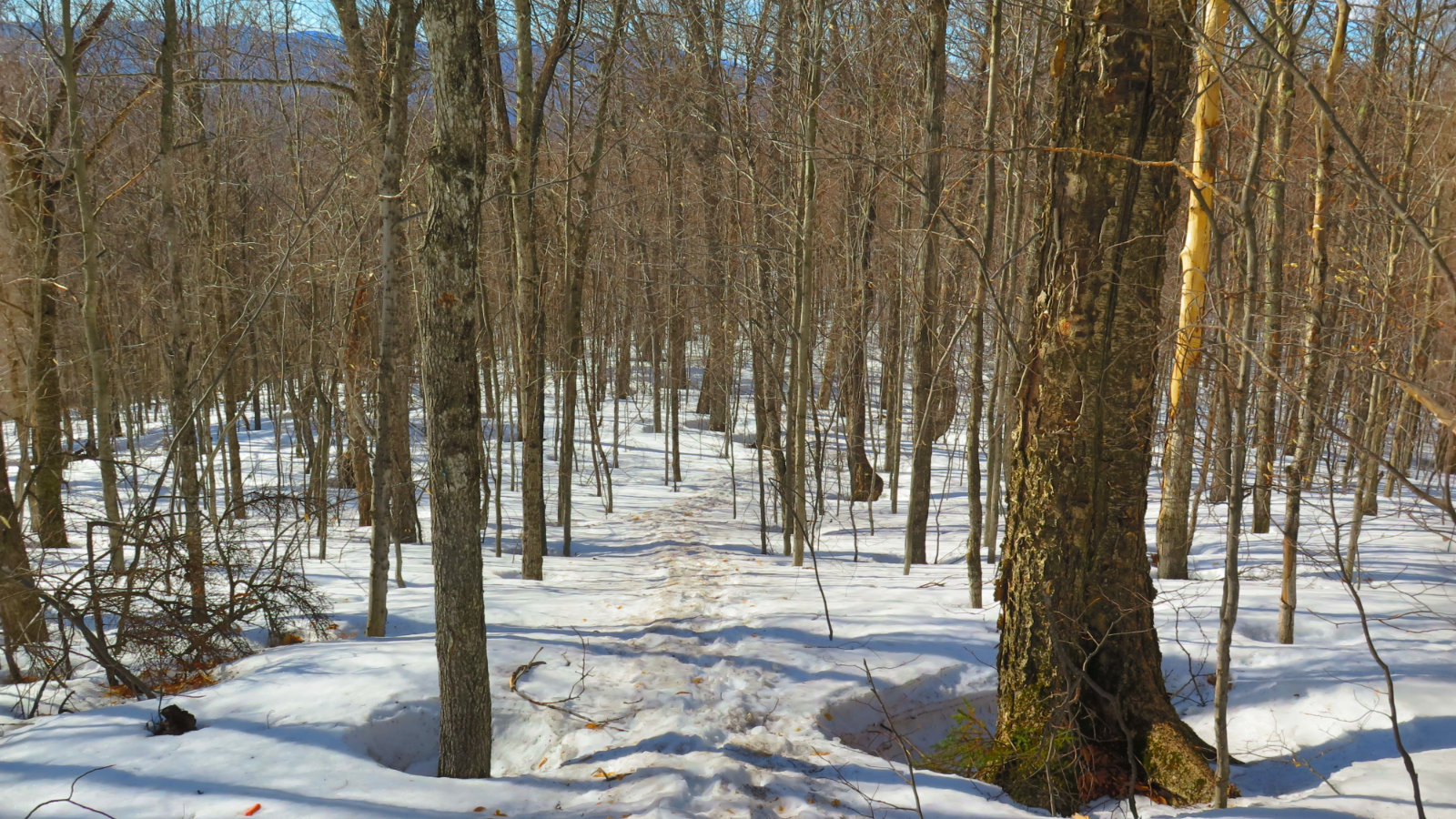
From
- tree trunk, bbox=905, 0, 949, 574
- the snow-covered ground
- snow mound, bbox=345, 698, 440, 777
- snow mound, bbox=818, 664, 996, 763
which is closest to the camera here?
the snow-covered ground

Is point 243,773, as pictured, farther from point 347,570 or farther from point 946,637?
point 347,570

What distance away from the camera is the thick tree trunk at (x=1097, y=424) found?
4137 mm

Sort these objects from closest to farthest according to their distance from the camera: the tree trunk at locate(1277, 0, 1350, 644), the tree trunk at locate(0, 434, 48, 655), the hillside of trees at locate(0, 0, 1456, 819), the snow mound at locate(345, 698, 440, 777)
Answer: the hillside of trees at locate(0, 0, 1456, 819), the tree trunk at locate(1277, 0, 1350, 644), the snow mound at locate(345, 698, 440, 777), the tree trunk at locate(0, 434, 48, 655)

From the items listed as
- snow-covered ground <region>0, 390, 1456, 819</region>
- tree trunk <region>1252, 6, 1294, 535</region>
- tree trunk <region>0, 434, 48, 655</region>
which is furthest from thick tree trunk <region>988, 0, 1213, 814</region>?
tree trunk <region>0, 434, 48, 655</region>

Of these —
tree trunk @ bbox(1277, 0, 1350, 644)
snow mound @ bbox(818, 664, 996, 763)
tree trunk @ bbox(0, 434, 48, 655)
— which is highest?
tree trunk @ bbox(1277, 0, 1350, 644)

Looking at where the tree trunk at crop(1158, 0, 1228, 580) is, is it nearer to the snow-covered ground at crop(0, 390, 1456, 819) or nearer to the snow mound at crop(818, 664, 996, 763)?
the snow-covered ground at crop(0, 390, 1456, 819)

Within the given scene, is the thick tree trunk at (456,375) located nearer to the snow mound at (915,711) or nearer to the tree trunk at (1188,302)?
the snow mound at (915,711)

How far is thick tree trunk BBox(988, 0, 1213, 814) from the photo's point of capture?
4137 mm

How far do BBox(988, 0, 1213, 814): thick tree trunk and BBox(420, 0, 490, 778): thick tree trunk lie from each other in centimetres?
282

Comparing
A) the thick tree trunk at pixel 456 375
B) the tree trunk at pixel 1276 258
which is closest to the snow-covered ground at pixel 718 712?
the thick tree trunk at pixel 456 375

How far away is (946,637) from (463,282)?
4248mm

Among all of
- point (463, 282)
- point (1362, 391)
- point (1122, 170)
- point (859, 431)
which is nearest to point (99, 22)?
point (463, 282)

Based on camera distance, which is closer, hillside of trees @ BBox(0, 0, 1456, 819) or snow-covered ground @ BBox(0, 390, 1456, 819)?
snow-covered ground @ BBox(0, 390, 1456, 819)

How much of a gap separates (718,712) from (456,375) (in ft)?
8.69
